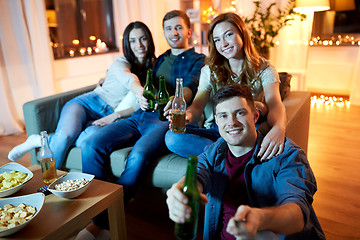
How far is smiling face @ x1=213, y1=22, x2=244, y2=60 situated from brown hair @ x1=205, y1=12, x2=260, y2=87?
2 centimetres

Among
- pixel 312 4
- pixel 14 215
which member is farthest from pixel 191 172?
pixel 312 4

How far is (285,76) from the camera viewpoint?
7.15 feet

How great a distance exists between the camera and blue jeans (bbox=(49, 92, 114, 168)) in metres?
2.12

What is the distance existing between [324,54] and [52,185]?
465cm

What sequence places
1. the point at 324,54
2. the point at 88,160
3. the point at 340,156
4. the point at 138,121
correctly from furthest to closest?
the point at 324,54
the point at 340,156
the point at 138,121
the point at 88,160

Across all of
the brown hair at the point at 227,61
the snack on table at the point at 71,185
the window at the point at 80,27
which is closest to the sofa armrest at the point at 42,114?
the snack on table at the point at 71,185

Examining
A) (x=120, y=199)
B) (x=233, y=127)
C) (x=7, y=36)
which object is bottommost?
(x=120, y=199)

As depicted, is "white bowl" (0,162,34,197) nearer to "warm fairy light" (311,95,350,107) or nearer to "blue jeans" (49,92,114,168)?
"blue jeans" (49,92,114,168)

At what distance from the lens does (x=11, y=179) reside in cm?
144

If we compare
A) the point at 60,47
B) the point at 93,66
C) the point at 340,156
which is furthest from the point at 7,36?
the point at 340,156

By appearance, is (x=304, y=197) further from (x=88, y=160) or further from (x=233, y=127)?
(x=88, y=160)

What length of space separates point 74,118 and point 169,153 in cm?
77

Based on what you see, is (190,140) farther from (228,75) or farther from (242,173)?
(242,173)

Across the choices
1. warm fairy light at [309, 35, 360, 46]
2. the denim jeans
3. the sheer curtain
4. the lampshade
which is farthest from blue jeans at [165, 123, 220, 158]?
warm fairy light at [309, 35, 360, 46]
